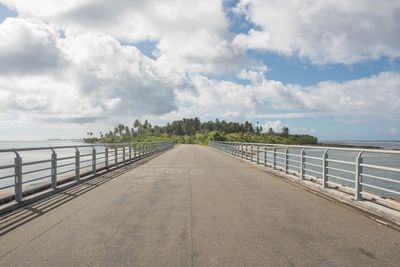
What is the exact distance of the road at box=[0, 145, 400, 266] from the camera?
200 inches

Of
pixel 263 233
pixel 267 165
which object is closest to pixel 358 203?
pixel 263 233

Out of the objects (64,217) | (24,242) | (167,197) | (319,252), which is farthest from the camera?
(167,197)

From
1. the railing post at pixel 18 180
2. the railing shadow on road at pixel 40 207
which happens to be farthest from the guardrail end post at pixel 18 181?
the railing shadow on road at pixel 40 207

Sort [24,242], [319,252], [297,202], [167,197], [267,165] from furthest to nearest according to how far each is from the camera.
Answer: [267,165]
[167,197]
[297,202]
[24,242]
[319,252]

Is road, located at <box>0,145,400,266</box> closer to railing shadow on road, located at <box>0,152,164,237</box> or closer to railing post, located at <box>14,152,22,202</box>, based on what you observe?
railing shadow on road, located at <box>0,152,164,237</box>

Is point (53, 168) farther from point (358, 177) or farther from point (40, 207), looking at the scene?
point (358, 177)

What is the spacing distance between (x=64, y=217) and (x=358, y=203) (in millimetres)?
6839

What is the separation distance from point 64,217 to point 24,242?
183 centimetres

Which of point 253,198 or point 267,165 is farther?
point 267,165

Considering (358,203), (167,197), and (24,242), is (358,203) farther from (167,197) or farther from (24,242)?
(24,242)

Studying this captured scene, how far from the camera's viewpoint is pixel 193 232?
252 inches

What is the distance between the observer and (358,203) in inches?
356

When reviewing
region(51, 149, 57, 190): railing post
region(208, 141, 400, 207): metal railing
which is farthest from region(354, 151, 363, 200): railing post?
region(51, 149, 57, 190): railing post


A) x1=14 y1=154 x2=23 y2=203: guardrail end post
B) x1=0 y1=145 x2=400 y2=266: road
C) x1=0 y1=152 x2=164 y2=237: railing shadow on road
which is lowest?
x1=0 y1=152 x2=164 y2=237: railing shadow on road
